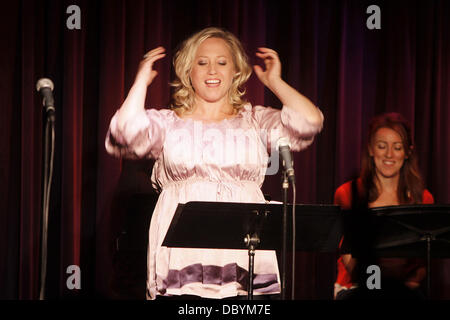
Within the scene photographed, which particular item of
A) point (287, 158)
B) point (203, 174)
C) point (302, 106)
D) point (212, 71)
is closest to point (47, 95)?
point (287, 158)

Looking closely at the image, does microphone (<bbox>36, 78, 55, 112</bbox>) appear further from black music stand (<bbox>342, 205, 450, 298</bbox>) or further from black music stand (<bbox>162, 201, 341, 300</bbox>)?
black music stand (<bbox>342, 205, 450, 298</bbox>)

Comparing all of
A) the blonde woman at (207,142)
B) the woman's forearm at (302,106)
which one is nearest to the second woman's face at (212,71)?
→ the blonde woman at (207,142)

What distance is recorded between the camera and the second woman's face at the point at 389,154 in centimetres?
389

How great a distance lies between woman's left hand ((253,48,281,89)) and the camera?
12.1ft

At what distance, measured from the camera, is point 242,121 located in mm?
3463

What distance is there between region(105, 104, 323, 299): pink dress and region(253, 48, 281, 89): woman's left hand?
0.86 feet

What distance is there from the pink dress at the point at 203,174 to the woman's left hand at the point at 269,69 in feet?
0.86

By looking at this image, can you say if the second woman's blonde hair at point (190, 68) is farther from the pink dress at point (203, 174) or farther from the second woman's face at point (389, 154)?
the second woman's face at point (389, 154)

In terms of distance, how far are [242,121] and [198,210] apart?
2.98ft

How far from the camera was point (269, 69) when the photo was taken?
3.72 meters

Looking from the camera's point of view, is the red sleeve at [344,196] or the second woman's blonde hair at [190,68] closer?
the second woman's blonde hair at [190,68]

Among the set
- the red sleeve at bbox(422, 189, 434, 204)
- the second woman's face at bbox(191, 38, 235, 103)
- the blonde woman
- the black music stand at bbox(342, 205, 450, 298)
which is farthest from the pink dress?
the red sleeve at bbox(422, 189, 434, 204)
